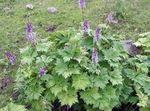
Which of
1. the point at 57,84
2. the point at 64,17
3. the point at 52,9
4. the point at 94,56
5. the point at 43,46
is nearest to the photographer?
the point at 94,56

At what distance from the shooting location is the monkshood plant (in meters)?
5.22

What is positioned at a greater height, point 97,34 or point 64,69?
point 97,34

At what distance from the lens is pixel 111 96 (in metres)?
5.30

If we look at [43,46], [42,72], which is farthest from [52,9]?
[42,72]

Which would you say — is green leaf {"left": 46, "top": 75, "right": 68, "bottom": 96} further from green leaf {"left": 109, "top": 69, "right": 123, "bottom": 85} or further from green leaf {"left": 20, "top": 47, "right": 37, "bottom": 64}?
green leaf {"left": 109, "top": 69, "right": 123, "bottom": 85}

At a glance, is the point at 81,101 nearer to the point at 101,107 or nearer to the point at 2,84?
the point at 101,107


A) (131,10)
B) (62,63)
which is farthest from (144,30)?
(62,63)

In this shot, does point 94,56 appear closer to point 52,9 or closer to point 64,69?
point 64,69

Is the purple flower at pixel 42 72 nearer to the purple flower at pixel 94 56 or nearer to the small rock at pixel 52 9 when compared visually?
the purple flower at pixel 94 56

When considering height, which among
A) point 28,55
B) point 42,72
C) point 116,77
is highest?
point 28,55

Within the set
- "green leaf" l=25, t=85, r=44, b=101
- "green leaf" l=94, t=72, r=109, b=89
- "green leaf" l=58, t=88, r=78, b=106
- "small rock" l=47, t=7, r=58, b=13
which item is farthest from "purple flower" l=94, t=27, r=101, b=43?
"small rock" l=47, t=7, r=58, b=13

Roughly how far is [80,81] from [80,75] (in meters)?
0.09

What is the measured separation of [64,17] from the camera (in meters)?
7.89

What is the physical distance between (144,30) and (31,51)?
2837 mm
